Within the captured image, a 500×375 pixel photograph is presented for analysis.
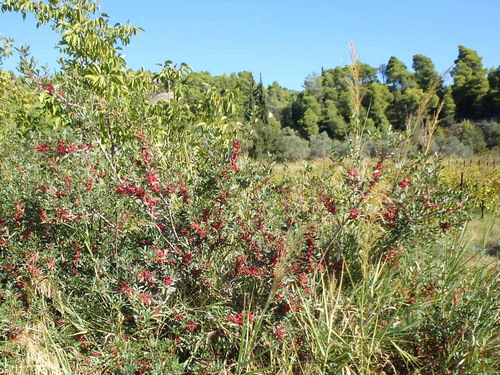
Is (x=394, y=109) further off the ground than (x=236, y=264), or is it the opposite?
(x=394, y=109)

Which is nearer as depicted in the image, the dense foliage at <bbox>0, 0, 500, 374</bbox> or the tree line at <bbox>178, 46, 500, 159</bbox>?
the dense foliage at <bbox>0, 0, 500, 374</bbox>

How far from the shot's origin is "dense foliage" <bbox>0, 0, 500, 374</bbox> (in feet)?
6.58

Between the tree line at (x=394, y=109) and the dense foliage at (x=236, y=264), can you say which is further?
the tree line at (x=394, y=109)

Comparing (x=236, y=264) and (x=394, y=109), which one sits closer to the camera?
(x=236, y=264)

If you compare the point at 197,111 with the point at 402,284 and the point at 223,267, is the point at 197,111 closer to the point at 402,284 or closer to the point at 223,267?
the point at 223,267

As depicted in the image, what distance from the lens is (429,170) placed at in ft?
→ 7.48

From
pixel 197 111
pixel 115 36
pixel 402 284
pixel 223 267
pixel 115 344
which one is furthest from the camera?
pixel 115 36

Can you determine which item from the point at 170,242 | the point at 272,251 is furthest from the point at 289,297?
the point at 170,242

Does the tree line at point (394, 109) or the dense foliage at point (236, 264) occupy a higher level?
the tree line at point (394, 109)

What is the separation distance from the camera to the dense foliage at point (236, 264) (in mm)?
2006

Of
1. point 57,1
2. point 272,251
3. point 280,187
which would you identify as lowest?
point 272,251

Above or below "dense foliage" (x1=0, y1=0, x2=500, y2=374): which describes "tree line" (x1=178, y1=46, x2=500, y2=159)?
above

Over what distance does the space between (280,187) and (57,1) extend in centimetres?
310

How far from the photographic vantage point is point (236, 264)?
2.46m
